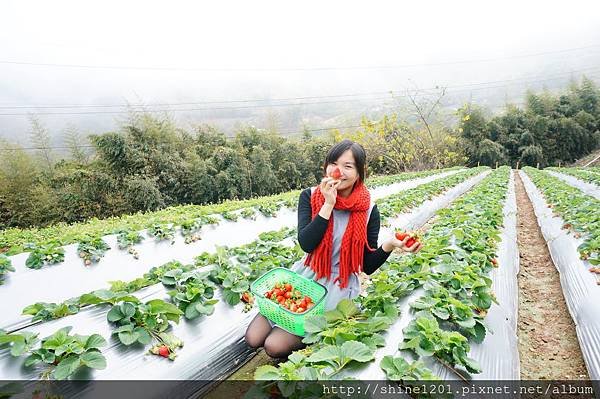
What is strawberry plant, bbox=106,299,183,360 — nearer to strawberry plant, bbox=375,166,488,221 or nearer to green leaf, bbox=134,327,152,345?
green leaf, bbox=134,327,152,345

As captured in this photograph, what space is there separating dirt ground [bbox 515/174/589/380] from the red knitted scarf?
160cm

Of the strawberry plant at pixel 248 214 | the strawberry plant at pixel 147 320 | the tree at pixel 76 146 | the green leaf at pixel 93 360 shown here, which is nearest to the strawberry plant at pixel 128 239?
the strawberry plant at pixel 248 214

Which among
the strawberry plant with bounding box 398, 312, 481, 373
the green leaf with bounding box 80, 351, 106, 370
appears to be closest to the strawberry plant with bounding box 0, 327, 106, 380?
the green leaf with bounding box 80, 351, 106, 370

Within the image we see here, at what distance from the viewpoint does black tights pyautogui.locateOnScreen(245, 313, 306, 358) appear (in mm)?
2488

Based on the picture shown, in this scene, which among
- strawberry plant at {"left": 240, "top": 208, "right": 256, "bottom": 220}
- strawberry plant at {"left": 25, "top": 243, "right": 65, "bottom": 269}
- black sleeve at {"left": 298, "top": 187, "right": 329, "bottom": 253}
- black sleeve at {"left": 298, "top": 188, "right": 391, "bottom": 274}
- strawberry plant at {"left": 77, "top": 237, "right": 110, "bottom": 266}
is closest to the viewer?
black sleeve at {"left": 298, "top": 187, "right": 329, "bottom": 253}

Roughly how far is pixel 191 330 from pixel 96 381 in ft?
2.24

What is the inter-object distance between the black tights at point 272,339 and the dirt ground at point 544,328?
5.99 ft

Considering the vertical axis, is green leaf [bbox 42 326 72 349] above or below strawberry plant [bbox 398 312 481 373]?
above

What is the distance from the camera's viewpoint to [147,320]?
2395 millimetres

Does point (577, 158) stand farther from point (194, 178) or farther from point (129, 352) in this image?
point (129, 352)

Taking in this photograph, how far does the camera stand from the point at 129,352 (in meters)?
2.23

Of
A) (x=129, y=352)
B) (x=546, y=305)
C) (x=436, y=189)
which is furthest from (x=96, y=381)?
(x=436, y=189)

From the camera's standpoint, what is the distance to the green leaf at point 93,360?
1.94 meters

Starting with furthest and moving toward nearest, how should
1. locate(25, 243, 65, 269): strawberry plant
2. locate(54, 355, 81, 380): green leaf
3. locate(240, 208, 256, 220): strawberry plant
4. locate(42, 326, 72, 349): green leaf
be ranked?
locate(240, 208, 256, 220): strawberry plant, locate(25, 243, 65, 269): strawberry plant, locate(42, 326, 72, 349): green leaf, locate(54, 355, 81, 380): green leaf
